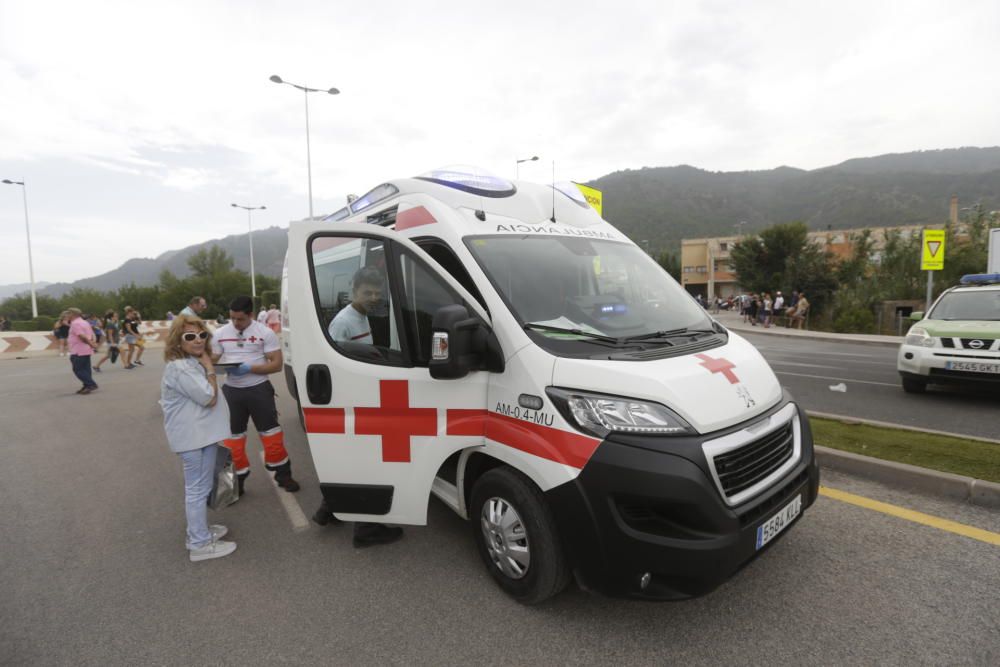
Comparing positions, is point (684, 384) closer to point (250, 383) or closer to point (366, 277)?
point (366, 277)

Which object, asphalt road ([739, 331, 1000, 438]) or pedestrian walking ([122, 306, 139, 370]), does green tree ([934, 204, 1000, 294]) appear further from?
pedestrian walking ([122, 306, 139, 370])

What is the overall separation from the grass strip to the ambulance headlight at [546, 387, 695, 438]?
10.3 feet

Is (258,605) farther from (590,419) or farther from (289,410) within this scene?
(289,410)

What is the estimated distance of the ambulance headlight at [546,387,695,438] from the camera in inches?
89.1

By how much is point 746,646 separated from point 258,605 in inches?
98.5

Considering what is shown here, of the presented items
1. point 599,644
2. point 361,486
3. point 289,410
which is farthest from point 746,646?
point 289,410

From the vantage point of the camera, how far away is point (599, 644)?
237 centimetres

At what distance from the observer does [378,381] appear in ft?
9.53

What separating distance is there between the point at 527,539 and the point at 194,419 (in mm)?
2352

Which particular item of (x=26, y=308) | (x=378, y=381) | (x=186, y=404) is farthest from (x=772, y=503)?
(x=26, y=308)

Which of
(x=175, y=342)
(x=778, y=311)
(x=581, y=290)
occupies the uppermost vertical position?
(x=581, y=290)

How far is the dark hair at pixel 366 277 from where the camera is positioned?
10.0 ft

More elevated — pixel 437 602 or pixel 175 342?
pixel 175 342

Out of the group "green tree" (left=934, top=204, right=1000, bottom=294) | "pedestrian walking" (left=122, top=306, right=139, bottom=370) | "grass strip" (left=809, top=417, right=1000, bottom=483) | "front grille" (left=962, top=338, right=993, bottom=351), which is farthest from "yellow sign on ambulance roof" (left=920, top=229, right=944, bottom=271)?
"pedestrian walking" (left=122, top=306, right=139, bottom=370)
